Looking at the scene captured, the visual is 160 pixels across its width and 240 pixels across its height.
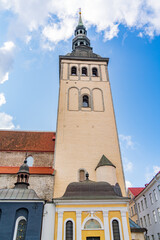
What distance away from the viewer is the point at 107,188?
10703 mm

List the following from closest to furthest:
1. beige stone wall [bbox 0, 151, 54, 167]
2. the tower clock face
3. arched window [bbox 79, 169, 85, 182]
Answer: the tower clock face → arched window [bbox 79, 169, 85, 182] → beige stone wall [bbox 0, 151, 54, 167]

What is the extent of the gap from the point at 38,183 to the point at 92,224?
5197mm

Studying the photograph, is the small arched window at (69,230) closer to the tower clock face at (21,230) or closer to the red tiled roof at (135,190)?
the tower clock face at (21,230)

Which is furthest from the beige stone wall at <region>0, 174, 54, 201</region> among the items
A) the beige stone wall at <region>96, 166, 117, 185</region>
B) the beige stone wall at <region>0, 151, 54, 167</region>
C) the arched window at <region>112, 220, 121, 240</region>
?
the arched window at <region>112, 220, 121, 240</region>

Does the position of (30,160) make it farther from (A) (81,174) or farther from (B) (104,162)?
(B) (104,162)

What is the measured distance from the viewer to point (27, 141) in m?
18.2

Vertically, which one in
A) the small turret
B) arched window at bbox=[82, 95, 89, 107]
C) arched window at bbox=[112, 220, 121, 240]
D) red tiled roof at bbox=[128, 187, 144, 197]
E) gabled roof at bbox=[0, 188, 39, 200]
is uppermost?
arched window at bbox=[82, 95, 89, 107]

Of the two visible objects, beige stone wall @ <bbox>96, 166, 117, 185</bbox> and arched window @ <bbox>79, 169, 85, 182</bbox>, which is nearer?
beige stone wall @ <bbox>96, 166, 117, 185</bbox>

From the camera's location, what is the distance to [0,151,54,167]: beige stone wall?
1593 cm

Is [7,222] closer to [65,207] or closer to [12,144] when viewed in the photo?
[65,207]

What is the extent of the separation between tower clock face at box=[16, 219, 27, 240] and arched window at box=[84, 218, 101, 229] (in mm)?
2959

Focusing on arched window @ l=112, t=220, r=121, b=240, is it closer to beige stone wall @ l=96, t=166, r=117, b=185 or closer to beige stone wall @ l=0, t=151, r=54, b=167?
beige stone wall @ l=96, t=166, r=117, b=185

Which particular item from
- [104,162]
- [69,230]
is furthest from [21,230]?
[104,162]

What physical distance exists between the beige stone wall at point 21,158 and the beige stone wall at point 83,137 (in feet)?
6.53
